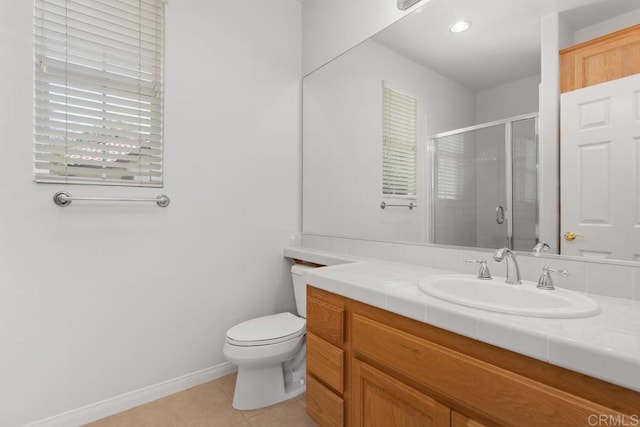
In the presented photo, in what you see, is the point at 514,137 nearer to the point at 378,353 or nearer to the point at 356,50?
the point at 378,353

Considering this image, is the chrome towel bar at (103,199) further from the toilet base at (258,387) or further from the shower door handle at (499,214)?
the shower door handle at (499,214)

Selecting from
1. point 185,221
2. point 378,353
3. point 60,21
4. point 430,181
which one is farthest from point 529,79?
point 60,21

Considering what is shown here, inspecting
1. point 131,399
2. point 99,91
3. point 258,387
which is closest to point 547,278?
point 258,387

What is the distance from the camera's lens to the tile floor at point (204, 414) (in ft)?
5.01

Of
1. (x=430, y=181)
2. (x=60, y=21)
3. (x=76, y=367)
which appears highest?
(x=60, y=21)

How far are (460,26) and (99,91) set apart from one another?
5.93ft

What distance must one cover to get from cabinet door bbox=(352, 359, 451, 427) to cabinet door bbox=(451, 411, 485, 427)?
0.02 meters

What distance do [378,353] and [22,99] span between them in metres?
1.87

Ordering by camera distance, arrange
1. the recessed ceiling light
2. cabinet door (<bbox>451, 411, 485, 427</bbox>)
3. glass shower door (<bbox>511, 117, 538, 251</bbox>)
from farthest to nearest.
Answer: the recessed ceiling light
glass shower door (<bbox>511, 117, 538, 251</bbox>)
cabinet door (<bbox>451, 411, 485, 427</bbox>)

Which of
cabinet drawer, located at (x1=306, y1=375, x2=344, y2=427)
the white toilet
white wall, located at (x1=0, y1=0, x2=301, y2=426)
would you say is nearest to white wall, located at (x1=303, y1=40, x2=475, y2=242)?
white wall, located at (x1=0, y1=0, x2=301, y2=426)

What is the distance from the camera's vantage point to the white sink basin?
0.81 m

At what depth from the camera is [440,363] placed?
0.88 meters

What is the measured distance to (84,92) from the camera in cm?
153

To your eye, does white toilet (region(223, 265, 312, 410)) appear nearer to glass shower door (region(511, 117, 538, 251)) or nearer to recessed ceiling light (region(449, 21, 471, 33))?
glass shower door (region(511, 117, 538, 251))
